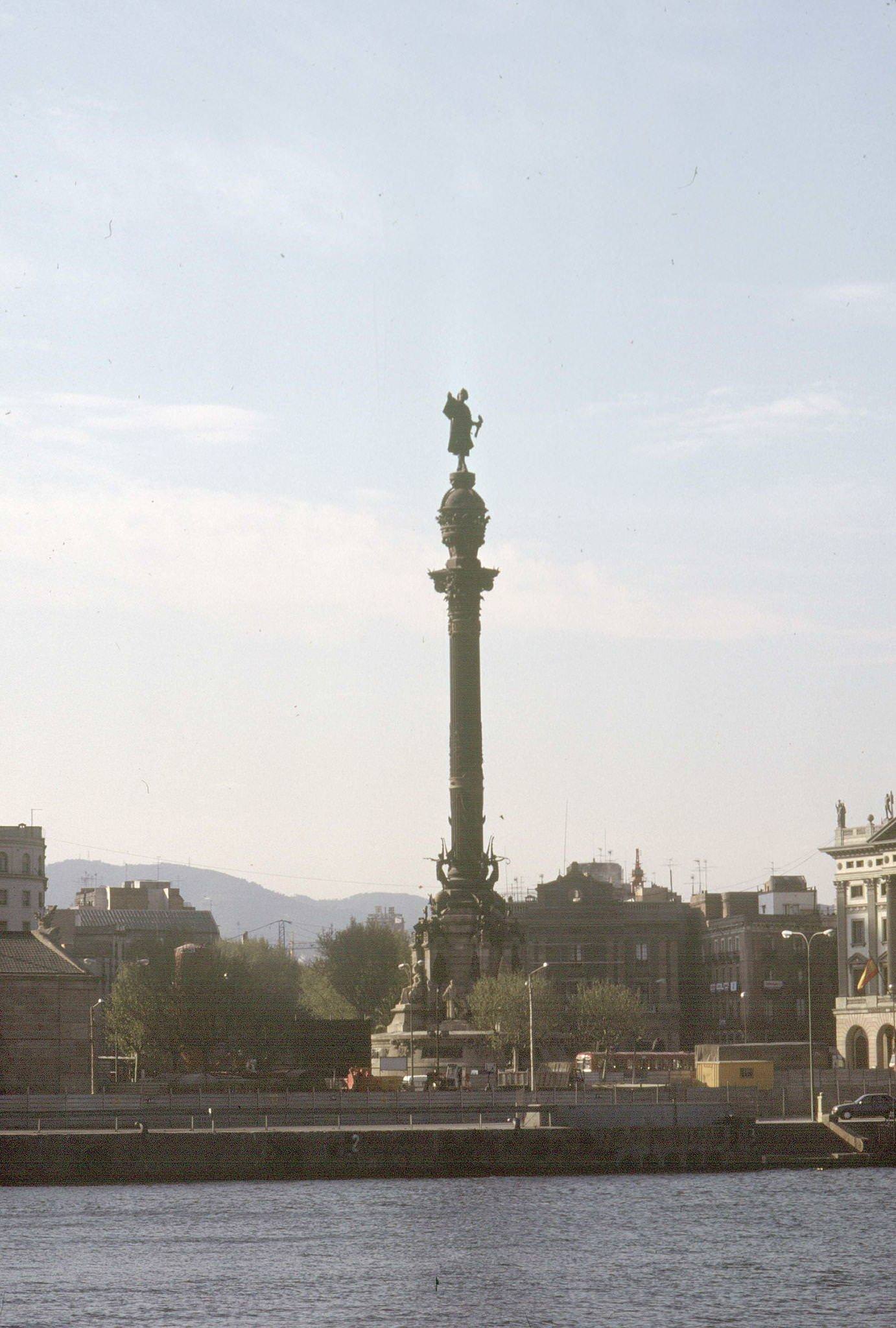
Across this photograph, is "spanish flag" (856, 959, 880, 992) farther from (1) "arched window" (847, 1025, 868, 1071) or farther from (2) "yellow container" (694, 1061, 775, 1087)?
(2) "yellow container" (694, 1061, 775, 1087)

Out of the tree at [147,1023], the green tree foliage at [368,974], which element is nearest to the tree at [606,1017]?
the tree at [147,1023]

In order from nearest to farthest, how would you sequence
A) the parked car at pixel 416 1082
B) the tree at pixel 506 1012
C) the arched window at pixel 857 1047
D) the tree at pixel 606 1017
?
the parked car at pixel 416 1082, the tree at pixel 506 1012, the tree at pixel 606 1017, the arched window at pixel 857 1047

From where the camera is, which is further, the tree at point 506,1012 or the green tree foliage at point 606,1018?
the green tree foliage at point 606,1018

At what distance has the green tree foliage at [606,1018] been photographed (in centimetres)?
14808

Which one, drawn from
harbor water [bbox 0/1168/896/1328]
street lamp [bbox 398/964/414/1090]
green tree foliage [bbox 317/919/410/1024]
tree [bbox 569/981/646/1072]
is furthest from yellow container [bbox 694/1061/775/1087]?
green tree foliage [bbox 317/919/410/1024]

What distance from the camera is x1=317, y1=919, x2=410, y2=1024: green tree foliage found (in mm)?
191125

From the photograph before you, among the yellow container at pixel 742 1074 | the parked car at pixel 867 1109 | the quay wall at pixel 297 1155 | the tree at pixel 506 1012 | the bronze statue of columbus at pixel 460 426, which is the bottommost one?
the quay wall at pixel 297 1155

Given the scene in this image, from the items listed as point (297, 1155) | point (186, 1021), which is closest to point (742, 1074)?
point (297, 1155)

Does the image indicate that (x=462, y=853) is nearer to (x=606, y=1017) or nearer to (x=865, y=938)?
(x=606, y=1017)

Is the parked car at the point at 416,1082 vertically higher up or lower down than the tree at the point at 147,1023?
lower down

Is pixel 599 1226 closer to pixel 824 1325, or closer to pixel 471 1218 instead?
pixel 471 1218

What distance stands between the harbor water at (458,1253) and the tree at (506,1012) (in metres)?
40.8

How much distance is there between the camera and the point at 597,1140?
88250 millimetres

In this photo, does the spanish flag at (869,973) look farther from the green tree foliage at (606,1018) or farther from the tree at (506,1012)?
the tree at (506,1012)
